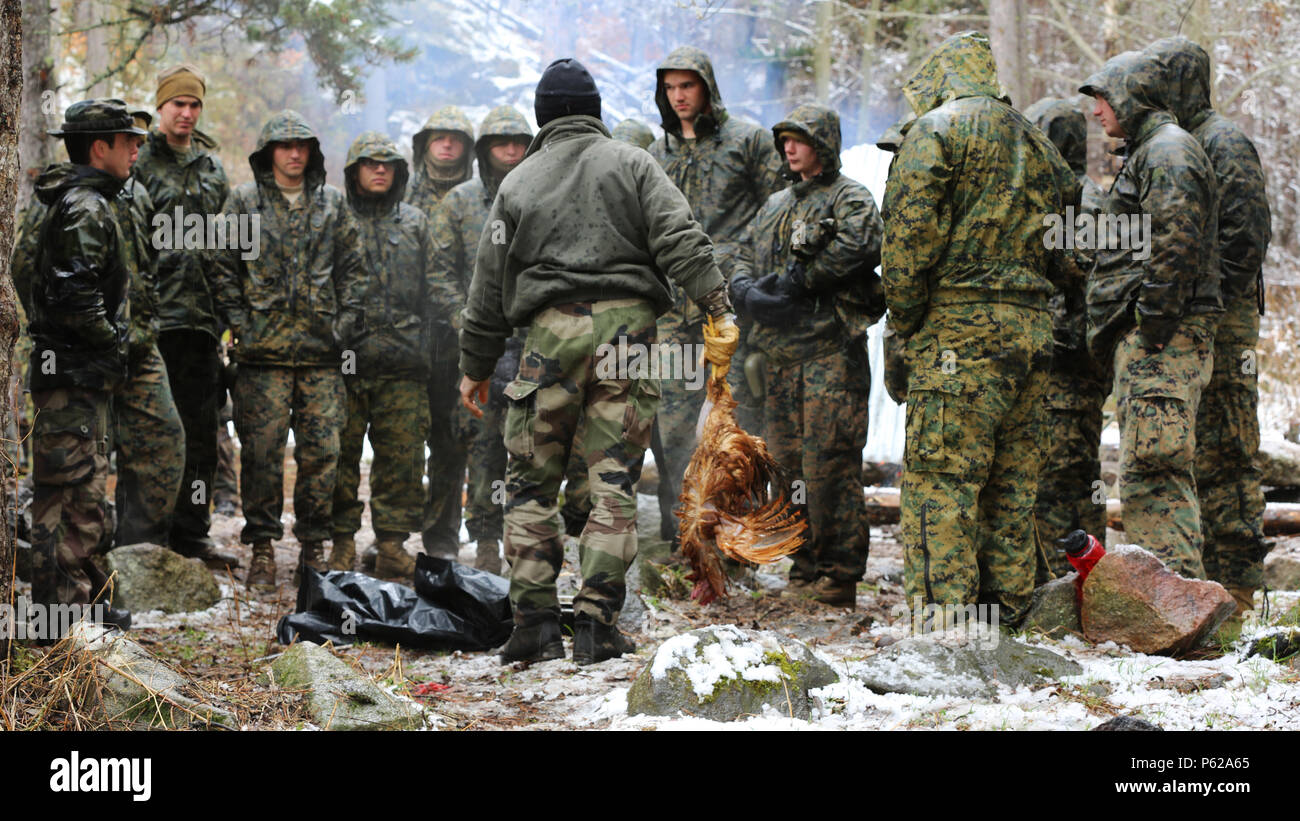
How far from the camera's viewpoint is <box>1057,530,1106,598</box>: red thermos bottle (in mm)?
5352

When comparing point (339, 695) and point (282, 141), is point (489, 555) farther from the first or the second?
point (339, 695)

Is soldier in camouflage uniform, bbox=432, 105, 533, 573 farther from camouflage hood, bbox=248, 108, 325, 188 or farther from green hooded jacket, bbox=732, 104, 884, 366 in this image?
green hooded jacket, bbox=732, 104, 884, 366

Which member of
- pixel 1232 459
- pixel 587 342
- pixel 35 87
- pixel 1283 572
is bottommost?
pixel 1283 572

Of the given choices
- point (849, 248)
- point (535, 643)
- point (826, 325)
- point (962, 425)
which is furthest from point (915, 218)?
point (535, 643)

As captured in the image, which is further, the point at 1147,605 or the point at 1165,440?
the point at 1165,440

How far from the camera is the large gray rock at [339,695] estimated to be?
3.81m

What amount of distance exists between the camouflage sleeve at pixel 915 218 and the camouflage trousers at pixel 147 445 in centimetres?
407

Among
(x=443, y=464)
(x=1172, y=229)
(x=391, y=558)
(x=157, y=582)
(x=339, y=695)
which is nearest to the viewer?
(x=339, y=695)

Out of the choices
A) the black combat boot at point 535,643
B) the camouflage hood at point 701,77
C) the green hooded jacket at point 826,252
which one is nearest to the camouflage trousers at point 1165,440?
the green hooded jacket at point 826,252

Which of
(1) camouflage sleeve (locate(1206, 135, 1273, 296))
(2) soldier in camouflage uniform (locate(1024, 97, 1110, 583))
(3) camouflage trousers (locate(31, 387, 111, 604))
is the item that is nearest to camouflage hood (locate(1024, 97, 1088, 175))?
(2) soldier in camouflage uniform (locate(1024, 97, 1110, 583))

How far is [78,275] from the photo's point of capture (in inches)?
218

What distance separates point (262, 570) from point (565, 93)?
12.1 ft

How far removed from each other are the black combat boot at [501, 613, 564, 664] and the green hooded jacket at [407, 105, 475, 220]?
4.01 metres
